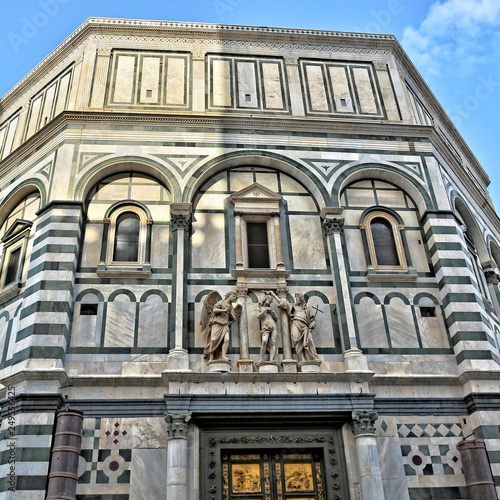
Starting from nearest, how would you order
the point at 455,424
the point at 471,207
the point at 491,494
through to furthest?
the point at 491,494 < the point at 455,424 < the point at 471,207

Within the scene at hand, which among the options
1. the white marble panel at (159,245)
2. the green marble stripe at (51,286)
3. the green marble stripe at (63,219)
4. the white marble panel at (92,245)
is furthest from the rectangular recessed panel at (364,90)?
the green marble stripe at (51,286)

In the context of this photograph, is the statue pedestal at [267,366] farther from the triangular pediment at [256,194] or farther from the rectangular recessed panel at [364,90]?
the rectangular recessed panel at [364,90]

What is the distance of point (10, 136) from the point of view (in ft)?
57.4

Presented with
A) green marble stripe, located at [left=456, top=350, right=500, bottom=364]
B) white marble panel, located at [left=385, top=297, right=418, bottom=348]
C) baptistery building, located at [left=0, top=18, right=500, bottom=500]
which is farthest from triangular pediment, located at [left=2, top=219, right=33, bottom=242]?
green marble stripe, located at [left=456, top=350, right=500, bottom=364]

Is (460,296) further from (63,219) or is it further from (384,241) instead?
(63,219)

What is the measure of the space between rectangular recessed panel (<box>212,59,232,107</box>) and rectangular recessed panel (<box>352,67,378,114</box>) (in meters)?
3.58

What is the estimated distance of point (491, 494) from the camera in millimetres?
10641

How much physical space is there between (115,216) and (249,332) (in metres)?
4.15

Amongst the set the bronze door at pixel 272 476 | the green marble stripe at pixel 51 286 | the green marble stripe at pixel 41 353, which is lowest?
the bronze door at pixel 272 476

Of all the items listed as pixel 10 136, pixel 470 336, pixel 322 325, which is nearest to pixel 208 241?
pixel 322 325

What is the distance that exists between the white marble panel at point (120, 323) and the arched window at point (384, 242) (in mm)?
5720

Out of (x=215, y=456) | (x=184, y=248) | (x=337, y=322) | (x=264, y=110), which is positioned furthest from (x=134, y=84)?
(x=215, y=456)

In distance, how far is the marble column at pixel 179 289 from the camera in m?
11.7

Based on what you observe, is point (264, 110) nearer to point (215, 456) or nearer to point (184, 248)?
point (184, 248)
